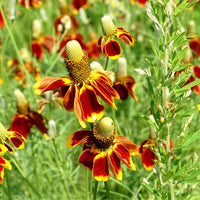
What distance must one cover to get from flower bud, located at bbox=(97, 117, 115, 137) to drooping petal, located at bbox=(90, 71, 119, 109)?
68 millimetres

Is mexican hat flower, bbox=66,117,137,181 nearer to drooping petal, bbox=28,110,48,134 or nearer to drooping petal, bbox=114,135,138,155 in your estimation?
drooping petal, bbox=114,135,138,155

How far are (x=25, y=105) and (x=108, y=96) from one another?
0.79m

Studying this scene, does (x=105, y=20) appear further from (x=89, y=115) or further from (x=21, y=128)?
(x=21, y=128)

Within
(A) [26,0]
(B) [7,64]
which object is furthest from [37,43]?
(A) [26,0]

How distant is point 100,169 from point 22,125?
2.47ft

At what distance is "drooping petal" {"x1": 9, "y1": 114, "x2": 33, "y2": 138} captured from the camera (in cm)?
183

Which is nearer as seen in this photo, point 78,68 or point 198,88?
point 78,68

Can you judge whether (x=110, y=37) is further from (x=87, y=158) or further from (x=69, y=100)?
(x=87, y=158)

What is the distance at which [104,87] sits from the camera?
1264 millimetres

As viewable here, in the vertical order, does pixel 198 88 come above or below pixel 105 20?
below

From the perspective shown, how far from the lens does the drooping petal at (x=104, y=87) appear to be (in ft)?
4.05

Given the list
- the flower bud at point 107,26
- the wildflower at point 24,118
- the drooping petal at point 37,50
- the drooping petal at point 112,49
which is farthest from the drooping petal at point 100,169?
the drooping petal at point 37,50

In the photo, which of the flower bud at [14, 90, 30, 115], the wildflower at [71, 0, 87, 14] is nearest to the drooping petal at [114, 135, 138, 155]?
the flower bud at [14, 90, 30, 115]

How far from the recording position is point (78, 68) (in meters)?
1.30
